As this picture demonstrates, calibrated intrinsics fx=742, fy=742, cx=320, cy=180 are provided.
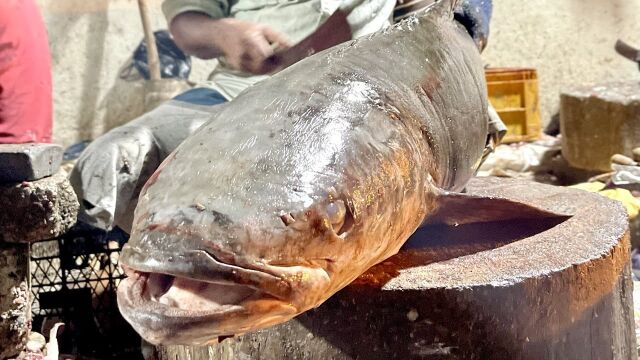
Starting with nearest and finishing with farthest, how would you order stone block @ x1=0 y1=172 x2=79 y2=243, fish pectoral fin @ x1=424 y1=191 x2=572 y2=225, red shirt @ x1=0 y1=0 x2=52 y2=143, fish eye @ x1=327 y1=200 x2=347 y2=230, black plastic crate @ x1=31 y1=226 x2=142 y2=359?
fish eye @ x1=327 y1=200 x2=347 y2=230 → fish pectoral fin @ x1=424 y1=191 x2=572 y2=225 → stone block @ x1=0 y1=172 x2=79 y2=243 → red shirt @ x1=0 y1=0 x2=52 y2=143 → black plastic crate @ x1=31 y1=226 x2=142 y2=359

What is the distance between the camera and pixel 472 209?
153 cm

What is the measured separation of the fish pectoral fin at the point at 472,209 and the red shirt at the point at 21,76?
2.35m

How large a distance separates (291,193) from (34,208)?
192 cm

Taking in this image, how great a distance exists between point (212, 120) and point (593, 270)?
80cm

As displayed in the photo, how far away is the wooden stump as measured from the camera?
4.47 feet

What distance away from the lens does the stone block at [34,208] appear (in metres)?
2.71

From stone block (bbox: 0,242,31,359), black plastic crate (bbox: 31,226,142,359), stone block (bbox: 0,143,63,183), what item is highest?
stone block (bbox: 0,143,63,183)

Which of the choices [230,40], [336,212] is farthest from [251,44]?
[336,212]

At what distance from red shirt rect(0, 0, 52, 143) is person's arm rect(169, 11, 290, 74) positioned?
3.70ft

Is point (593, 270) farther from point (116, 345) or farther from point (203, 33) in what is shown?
point (116, 345)

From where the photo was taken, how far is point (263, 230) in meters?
1.03

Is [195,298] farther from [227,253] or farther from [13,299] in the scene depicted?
[13,299]

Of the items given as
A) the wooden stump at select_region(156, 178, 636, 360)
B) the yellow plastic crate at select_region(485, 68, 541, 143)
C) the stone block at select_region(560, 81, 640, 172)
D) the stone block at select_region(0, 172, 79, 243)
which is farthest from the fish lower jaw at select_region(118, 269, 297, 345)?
the yellow plastic crate at select_region(485, 68, 541, 143)

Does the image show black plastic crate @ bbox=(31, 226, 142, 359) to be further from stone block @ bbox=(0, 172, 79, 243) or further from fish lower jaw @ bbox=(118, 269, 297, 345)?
fish lower jaw @ bbox=(118, 269, 297, 345)
